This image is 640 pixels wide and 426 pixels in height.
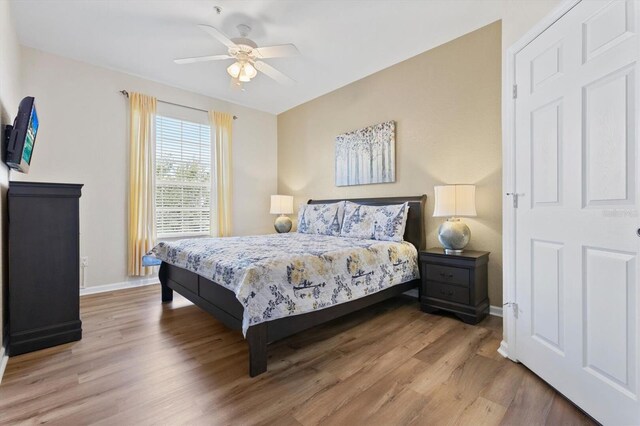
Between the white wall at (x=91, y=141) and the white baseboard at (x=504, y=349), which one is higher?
the white wall at (x=91, y=141)

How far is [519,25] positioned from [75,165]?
4.61 metres

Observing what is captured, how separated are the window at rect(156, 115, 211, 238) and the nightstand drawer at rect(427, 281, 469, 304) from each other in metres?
3.43

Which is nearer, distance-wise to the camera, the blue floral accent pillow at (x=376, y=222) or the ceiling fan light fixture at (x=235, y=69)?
the ceiling fan light fixture at (x=235, y=69)

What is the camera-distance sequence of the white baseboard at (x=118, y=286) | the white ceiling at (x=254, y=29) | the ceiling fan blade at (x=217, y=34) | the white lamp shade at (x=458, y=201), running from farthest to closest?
1. the white baseboard at (x=118, y=286)
2. the white lamp shade at (x=458, y=201)
3. the white ceiling at (x=254, y=29)
4. the ceiling fan blade at (x=217, y=34)

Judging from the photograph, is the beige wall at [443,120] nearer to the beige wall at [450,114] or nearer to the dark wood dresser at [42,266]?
the beige wall at [450,114]

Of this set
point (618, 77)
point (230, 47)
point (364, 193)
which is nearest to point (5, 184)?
point (230, 47)

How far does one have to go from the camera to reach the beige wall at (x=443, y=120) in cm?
280

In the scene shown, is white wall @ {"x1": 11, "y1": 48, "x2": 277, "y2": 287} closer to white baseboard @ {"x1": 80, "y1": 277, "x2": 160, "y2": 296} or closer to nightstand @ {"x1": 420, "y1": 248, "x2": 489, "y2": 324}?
white baseboard @ {"x1": 80, "y1": 277, "x2": 160, "y2": 296}

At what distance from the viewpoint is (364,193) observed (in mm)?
4020

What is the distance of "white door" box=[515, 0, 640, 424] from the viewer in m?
1.25

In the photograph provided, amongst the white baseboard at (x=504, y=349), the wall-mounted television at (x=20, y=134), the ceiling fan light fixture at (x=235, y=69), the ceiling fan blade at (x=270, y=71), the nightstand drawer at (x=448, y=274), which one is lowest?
the white baseboard at (x=504, y=349)

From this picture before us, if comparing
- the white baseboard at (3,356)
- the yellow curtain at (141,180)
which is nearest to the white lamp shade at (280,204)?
the yellow curtain at (141,180)

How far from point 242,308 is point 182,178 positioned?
3.13 m

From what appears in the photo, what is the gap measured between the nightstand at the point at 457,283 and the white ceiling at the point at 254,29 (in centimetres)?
227
